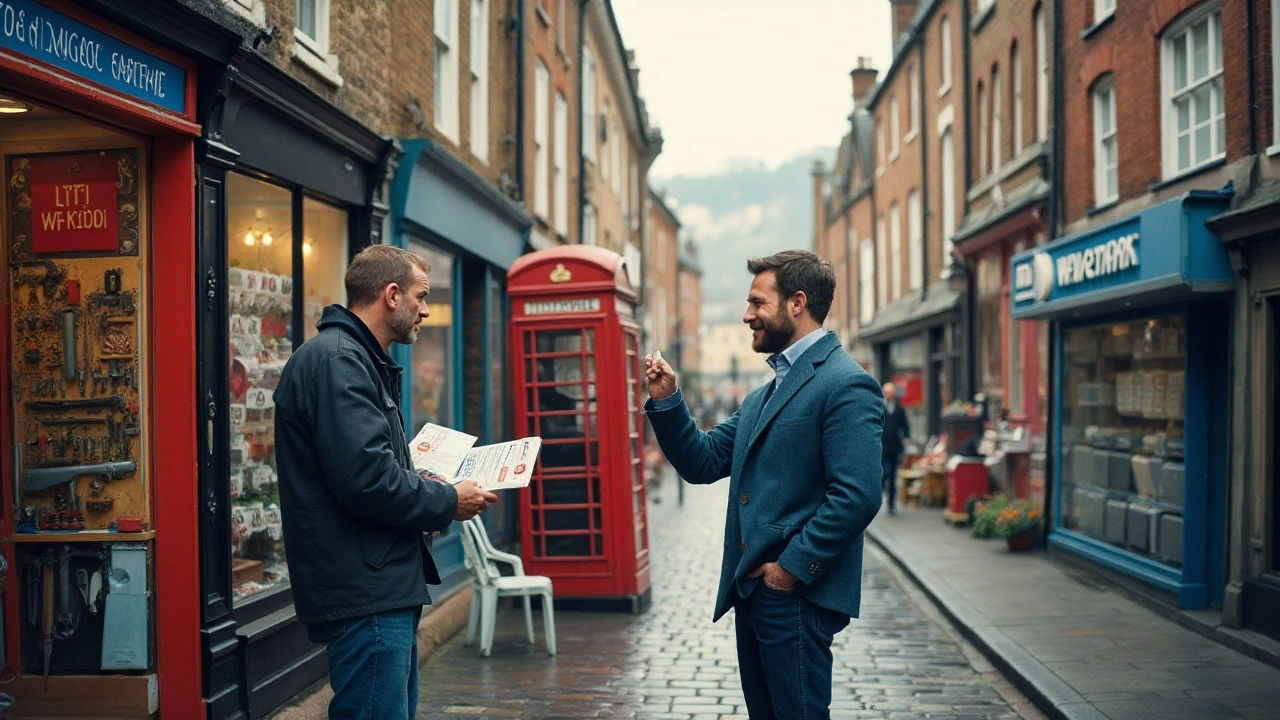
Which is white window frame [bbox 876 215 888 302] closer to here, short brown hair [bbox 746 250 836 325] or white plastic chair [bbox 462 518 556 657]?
white plastic chair [bbox 462 518 556 657]

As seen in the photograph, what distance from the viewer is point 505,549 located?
40.5 feet

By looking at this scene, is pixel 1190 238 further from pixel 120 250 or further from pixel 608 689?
pixel 120 250

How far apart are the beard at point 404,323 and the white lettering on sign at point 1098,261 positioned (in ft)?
23.8

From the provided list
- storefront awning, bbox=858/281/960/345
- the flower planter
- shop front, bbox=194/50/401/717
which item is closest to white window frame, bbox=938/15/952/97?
storefront awning, bbox=858/281/960/345

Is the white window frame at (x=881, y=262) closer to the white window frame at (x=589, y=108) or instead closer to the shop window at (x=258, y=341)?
the white window frame at (x=589, y=108)

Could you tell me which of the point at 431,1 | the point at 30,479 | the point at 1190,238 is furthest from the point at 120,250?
the point at 1190,238

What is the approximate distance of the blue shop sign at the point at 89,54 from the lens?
4.23 meters

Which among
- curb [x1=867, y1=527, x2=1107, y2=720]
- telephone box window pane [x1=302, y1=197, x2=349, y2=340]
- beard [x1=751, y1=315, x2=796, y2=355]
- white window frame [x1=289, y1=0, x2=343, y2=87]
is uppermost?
white window frame [x1=289, y1=0, x2=343, y2=87]

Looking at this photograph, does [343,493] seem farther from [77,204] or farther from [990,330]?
[990,330]

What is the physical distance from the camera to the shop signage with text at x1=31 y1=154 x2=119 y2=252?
5504mm

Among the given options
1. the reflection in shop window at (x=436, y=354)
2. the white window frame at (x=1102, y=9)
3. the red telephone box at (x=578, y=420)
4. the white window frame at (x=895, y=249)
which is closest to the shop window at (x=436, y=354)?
the reflection in shop window at (x=436, y=354)

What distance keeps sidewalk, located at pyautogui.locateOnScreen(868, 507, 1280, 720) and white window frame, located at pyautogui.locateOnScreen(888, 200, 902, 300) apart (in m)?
15.9

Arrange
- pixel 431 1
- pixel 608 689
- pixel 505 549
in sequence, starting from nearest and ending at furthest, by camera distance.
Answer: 1. pixel 608 689
2. pixel 431 1
3. pixel 505 549

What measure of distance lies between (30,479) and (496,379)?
25.6 feet
